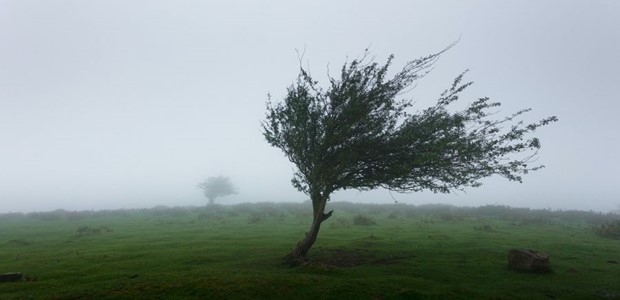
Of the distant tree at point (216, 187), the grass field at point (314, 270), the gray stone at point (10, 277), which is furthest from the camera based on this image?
the distant tree at point (216, 187)

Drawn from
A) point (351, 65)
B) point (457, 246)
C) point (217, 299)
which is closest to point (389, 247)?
point (457, 246)

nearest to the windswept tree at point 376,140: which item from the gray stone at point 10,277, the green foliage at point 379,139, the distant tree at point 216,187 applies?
the green foliage at point 379,139

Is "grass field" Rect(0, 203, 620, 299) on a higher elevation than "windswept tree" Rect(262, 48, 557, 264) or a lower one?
lower

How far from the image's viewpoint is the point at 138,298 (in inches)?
611

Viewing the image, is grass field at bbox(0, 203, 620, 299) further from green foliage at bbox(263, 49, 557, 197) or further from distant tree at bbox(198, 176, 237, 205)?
distant tree at bbox(198, 176, 237, 205)

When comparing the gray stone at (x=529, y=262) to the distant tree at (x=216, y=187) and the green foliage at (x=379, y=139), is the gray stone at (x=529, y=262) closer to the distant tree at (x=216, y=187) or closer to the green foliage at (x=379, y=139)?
the green foliage at (x=379, y=139)

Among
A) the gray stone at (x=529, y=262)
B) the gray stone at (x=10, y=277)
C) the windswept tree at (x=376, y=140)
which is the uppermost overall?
the windswept tree at (x=376, y=140)

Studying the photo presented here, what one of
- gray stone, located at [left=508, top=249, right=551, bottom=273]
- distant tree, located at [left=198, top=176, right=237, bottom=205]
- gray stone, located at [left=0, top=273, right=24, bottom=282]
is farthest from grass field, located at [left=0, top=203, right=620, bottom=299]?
distant tree, located at [left=198, top=176, right=237, bottom=205]

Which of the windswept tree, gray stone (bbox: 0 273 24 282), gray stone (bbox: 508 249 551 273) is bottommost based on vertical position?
gray stone (bbox: 0 273 24 282)

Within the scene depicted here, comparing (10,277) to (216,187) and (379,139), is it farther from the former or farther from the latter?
(216,187)

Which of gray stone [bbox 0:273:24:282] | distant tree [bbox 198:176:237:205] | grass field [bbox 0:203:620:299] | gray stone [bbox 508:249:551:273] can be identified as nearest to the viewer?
grass field [bbox 0:203:620:299]

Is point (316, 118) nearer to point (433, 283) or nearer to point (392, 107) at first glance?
point (392, 107)

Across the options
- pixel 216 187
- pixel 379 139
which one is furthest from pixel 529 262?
pixel 216 187

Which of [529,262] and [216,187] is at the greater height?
[216,187]
